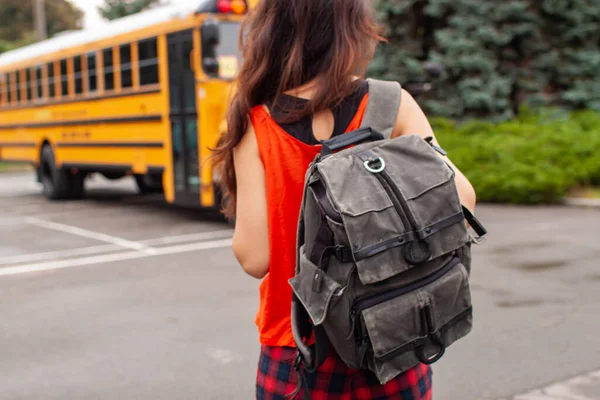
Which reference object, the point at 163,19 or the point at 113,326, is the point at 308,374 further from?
the point at 163,19

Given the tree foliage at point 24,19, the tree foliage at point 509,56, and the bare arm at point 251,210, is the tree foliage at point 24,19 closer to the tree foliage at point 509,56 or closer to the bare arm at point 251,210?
the tree foliage at point 509,56

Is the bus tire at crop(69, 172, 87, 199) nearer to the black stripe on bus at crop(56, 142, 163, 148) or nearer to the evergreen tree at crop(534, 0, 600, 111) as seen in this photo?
the black stripe on bus at crop(56, 142, 163, 148)

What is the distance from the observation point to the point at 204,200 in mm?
9844

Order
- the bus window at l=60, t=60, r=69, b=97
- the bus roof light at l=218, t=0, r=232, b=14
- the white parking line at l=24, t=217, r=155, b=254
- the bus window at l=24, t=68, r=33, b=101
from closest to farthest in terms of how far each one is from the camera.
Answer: the white parking line at l=24, t=217, r=155, b=254
the bus roof light at l=218, t=0, r=232, b=14
the bus window at l=60, t=60, r=69, b=97
the bus window at l=24, t=68, r=33, b=101

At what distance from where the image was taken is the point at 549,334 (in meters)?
4.94

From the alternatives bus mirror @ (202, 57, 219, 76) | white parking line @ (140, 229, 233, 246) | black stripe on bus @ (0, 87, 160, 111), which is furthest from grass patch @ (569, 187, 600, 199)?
black stripe on bus @ (0, 87, 160, 111)

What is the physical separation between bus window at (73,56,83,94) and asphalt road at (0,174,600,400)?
3729 millimetres

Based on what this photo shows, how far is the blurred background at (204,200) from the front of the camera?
179 inches

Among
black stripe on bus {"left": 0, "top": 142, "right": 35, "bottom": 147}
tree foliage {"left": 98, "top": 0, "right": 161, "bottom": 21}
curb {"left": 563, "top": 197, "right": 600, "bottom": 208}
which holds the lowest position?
curb {"left": 563, "top": 197, "right": 600, "bottom": 208}

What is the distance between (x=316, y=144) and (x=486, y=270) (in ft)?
17.8

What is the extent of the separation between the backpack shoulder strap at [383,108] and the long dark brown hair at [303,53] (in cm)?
5

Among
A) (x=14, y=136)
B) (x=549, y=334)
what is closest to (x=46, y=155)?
(x=14, y=136)

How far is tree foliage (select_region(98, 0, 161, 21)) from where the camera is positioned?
24766 mm

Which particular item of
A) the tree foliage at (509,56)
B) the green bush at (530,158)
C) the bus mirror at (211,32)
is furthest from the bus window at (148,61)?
the tree foliage at (509,56)
